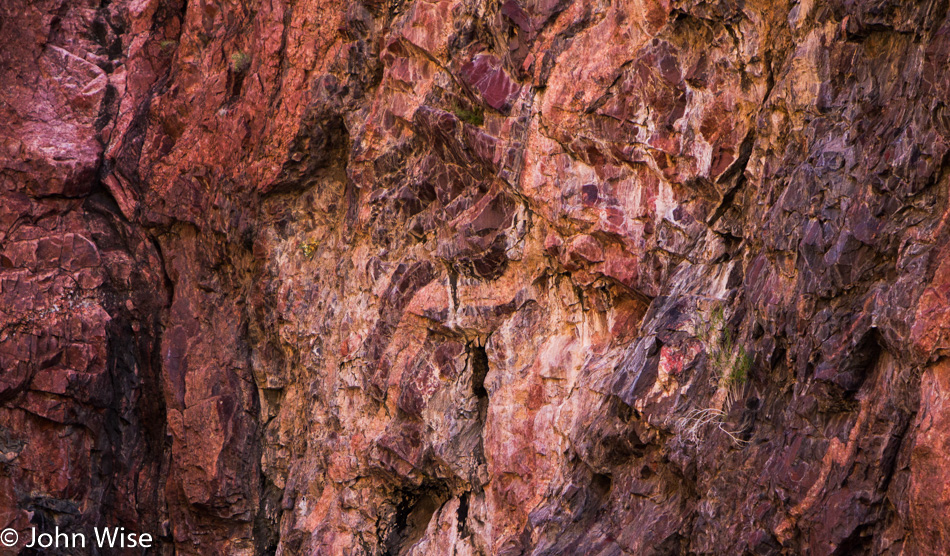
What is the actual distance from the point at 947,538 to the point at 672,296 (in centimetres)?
291

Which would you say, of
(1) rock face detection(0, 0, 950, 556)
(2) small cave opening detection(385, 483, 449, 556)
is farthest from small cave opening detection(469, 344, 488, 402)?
(2) small cave opening detection(385, 483, 449, 556)

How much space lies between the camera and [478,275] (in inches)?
339

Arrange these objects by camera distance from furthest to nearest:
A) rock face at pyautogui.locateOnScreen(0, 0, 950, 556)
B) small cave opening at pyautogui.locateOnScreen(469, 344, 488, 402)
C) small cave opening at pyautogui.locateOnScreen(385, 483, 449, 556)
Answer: small cave opening at pyautogui.locateOnScreen(385, 483, 449, 556) < small cave opening at pyautogui.locateOnScreen(469, 344, 488, 402) < rock face at pyautogui.locateOnScreen(0, 0, 950, 556)

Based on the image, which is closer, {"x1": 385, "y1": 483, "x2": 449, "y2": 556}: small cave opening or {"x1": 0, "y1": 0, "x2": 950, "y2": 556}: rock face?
{"x1": 0, "y1": 0, "x2": 950, "y2": 556}: rock face

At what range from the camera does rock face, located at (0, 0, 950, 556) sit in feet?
18.2

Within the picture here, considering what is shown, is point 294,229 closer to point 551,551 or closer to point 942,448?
point 551,551

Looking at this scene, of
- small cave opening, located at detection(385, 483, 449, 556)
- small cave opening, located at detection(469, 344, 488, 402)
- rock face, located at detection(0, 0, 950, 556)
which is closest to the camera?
rock face, located at detection(0, 0, 950, 556)

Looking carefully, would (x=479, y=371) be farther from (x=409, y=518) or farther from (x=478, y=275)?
(x=409, y=518)

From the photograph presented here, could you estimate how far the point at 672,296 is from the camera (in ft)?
23.2

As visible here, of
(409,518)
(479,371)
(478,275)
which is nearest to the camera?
(478,275)

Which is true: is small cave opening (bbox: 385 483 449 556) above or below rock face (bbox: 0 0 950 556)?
below

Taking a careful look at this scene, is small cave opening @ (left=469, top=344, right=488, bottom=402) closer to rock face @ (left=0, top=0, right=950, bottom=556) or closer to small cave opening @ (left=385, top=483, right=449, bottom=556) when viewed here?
rock face @ (left=0, top=0, right=950, bottom=556)

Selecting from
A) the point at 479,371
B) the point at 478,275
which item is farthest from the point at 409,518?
the point at 478,275

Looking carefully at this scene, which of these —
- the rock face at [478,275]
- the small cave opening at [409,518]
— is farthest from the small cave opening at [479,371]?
the small cave opening at [409,518]
